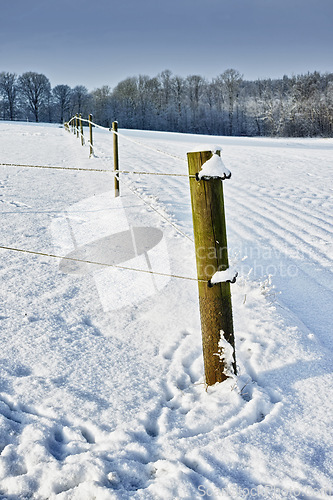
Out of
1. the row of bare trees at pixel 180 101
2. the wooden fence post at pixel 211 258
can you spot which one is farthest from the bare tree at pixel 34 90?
the wooden fence post at pixel 211 258

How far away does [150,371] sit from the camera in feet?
8.30

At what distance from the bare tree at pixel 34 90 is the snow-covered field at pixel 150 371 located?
6605cm

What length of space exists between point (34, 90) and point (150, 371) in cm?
7098

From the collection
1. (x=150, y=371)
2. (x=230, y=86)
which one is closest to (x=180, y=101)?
(x=230, y=86)

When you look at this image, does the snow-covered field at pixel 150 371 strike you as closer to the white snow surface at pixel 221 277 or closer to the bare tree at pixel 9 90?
the white snow surface at pixel 221 277

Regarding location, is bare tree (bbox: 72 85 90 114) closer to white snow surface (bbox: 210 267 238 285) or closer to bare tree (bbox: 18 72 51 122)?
bare tree (bbox: 18 72 51 122)

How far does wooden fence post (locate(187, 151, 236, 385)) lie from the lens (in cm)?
211

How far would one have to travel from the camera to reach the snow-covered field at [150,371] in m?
1.78

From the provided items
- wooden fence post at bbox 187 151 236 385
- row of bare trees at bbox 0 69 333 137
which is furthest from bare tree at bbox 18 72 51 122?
wooden fence post at bbox 187 151 236 385

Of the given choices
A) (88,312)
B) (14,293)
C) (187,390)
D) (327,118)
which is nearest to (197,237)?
(187,390)

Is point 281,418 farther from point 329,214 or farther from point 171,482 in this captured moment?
point 329,214

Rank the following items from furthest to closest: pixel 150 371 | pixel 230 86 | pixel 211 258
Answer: pixel 230 86 < pixel 150 371 < pixel 211 258

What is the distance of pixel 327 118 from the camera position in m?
44.3

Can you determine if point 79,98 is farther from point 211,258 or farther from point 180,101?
point 211,258
